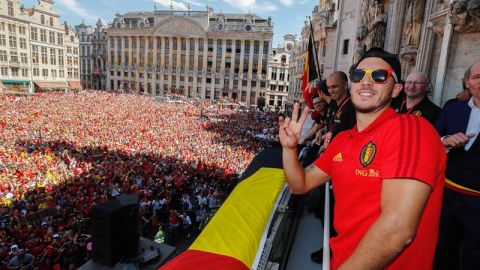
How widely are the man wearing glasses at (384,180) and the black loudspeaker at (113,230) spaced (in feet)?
13.9

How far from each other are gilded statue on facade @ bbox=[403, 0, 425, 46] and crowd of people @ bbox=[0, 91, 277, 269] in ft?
24.0

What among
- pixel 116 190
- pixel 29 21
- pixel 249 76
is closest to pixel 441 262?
pixel 116 190

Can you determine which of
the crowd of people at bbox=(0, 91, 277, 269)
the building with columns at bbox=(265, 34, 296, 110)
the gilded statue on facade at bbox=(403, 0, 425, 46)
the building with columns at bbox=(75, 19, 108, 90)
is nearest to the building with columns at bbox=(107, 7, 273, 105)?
the building with columns at bbox=(265, 34, 296, 110)

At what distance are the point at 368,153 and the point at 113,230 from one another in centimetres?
471

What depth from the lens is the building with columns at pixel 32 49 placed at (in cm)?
5605

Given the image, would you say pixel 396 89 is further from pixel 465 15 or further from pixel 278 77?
pixel 278 77

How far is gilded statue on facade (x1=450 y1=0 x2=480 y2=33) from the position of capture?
5.36 metres

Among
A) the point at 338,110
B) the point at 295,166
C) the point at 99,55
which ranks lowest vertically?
the point at 295,166

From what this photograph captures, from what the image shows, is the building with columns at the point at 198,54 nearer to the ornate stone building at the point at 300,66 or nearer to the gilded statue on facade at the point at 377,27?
the ornate stone building at the point at 300,66

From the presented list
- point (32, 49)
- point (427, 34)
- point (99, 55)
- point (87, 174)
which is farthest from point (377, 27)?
point (99, 55)

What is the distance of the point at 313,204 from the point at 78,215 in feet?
30.8

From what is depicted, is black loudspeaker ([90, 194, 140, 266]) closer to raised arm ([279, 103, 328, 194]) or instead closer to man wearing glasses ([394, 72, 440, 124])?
raised arm ([279, 103, 328, 194])

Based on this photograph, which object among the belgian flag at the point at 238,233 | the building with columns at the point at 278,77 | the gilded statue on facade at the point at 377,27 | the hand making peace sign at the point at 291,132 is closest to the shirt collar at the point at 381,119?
the hand making peace sign at the point at 291,132

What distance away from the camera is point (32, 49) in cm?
6075
